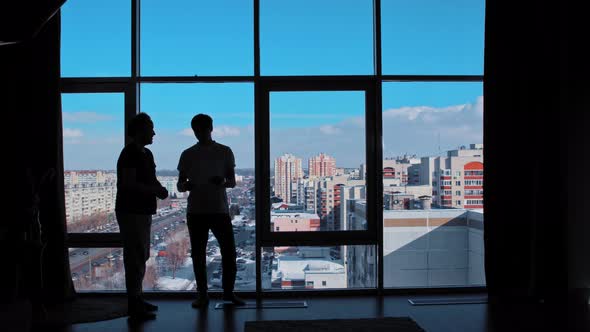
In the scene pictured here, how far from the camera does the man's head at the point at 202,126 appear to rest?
4023 mm

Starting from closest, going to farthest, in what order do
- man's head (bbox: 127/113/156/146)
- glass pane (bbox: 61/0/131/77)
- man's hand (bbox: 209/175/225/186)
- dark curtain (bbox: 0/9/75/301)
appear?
man's head (bbox: 127/113/156/146), man's hand (bbox: 209/175/225/186), dark curtain (bbox: 0/9/75/301), glass pane (bbox: 61/0/131/77)

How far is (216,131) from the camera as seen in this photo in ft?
15.1

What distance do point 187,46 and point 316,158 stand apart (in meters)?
1.50

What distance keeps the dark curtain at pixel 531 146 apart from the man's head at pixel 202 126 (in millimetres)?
2336

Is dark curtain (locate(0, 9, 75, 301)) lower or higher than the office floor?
higher

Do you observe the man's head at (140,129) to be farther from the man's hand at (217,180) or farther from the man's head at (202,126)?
the man's hand at (217,180)

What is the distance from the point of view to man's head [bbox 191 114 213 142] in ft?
13.2

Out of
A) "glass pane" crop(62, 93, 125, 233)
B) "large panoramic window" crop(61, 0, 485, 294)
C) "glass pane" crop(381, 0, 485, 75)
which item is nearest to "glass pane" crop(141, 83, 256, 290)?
"large panoramic window" crop(61, 0, 485, 294)

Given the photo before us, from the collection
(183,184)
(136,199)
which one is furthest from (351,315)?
(136,199)

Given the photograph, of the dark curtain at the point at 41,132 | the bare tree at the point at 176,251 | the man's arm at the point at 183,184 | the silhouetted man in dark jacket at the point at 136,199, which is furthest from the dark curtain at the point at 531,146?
the dark curtain at the point at 41,132

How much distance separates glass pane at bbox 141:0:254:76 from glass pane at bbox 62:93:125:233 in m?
0.48

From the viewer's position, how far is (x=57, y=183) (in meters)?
4.38

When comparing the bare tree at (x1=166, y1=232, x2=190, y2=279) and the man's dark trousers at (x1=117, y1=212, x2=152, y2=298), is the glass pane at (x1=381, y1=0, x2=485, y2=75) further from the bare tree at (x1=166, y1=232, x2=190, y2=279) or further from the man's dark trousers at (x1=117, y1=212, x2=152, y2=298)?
the man's dark trousers at (x1=117, y1=212, x2=152, y2=298)

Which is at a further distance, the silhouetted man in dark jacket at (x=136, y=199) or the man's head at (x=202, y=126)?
the man's head at (x=202, y=126)
